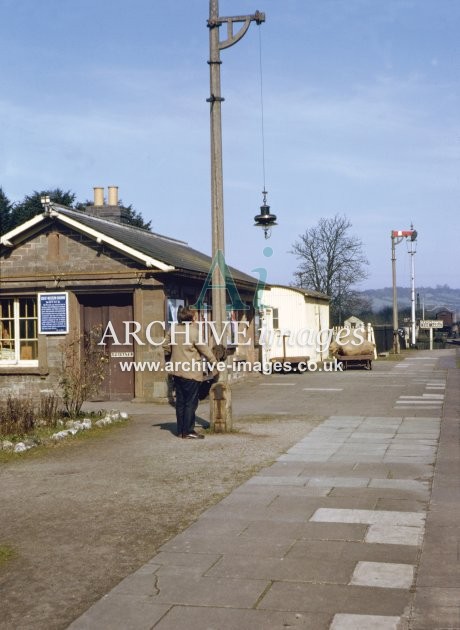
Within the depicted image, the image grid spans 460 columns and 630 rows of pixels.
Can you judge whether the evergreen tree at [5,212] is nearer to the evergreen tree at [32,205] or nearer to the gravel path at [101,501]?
the evergreen tree at [32,205]

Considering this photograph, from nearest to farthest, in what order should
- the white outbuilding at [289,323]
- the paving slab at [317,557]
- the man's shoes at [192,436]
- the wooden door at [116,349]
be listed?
the paving slab at [317,557] < the man's shoes at [192,436] < the wooden door at [116,349] < the white outbuilding at [289,323]

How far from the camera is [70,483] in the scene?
8.55 metres

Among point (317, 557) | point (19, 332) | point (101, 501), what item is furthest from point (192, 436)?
point (19, 332)

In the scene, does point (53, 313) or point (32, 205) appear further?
point (32, 205)

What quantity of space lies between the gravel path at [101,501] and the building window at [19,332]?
21.8 feet

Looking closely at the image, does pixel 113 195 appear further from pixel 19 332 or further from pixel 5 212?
pixel 5 212

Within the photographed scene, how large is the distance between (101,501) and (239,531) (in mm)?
1790

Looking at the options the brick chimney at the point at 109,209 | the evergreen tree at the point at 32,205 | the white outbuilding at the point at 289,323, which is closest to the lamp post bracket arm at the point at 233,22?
the brick chimney at the point at 109,209

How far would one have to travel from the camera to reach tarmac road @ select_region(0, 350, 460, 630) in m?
4.70

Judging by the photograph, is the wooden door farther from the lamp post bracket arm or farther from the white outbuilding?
the white outbuilding

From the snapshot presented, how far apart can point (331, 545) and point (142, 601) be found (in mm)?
1689

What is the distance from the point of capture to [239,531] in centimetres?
641

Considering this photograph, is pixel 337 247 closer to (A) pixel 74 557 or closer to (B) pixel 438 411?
(B) pixel 438 411

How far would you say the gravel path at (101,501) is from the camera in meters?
5.17
